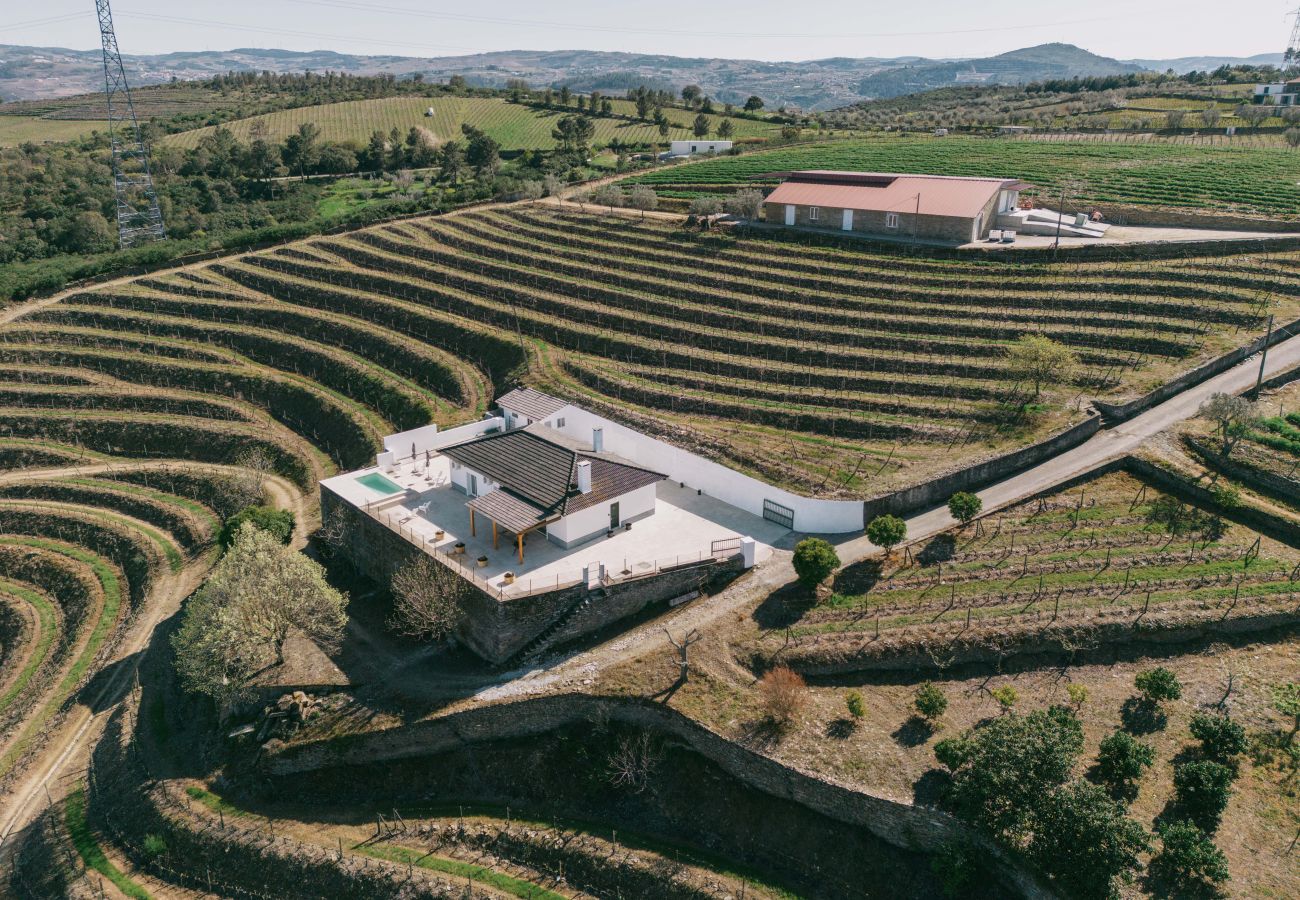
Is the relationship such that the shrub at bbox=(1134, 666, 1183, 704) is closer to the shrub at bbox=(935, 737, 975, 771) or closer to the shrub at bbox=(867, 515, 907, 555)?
the shrub at bbox=(935, 737, 975, 771)

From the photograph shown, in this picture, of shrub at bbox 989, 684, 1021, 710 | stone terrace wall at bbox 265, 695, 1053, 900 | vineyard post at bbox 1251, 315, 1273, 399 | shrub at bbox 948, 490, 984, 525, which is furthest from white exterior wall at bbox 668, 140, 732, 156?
shrub at bbox 989, 684, 1021, 710

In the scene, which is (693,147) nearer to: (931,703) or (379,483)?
(379,483)

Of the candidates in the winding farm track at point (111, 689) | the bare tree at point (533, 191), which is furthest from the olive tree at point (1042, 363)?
the bare tree at point (533, 191)

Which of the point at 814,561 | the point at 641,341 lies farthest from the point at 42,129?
the point at 814,561

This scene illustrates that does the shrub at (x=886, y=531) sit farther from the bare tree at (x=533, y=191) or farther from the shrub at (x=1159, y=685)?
the bare tree at (x=533, y=191)

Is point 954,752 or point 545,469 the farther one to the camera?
point 545,469

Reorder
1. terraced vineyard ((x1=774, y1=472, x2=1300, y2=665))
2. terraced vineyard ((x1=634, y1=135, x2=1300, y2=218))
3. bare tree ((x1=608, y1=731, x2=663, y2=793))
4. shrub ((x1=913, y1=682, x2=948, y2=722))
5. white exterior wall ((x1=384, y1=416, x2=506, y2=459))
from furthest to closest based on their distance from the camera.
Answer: terraced vineyard ((x1=634, y1=135, x2=1300, y2=218)), white exterior wall ((x1=384, y1=416, x2=506, y2=459)), terraced vineyard ((x1=774, y1=472, x2=1300, y2=665)), bare tree ((x1=608, y1=731, x2=663, y2=793)), shrub ((x1=913, y1=682, x2=948, y2=722))
